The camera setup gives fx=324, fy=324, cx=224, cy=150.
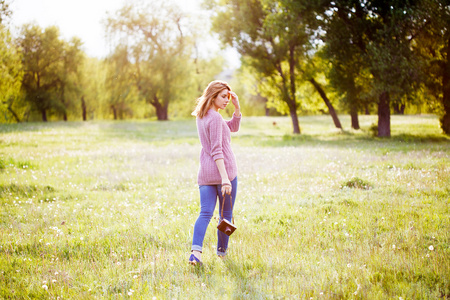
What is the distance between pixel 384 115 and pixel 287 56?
333 inches

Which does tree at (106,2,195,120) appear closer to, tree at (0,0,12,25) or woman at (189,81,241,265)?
tree at (0,0,12,25)

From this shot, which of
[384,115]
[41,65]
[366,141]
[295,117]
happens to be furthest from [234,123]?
[41,65]

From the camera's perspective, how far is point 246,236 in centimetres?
537

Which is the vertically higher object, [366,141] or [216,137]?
[216,137]

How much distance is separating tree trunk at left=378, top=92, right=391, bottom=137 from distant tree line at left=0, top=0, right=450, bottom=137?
64 mm

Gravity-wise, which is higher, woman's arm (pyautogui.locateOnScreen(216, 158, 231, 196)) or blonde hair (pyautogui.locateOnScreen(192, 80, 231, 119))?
blonde hair (pyautogui.locateOnScreen(192, 80, 231, 119))

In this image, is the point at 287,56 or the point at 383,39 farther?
the point at 287,56

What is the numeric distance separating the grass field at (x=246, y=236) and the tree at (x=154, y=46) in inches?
1412

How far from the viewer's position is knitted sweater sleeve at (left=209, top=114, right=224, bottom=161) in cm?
410

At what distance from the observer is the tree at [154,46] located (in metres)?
42.8

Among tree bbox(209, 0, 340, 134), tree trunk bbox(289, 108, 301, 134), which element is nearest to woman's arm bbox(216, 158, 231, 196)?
tree bbox(209, 0, 340, 134)

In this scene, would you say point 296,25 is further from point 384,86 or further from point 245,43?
point 384,86

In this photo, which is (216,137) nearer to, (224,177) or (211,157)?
(211,157)

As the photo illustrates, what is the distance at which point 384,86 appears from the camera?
688 inches
